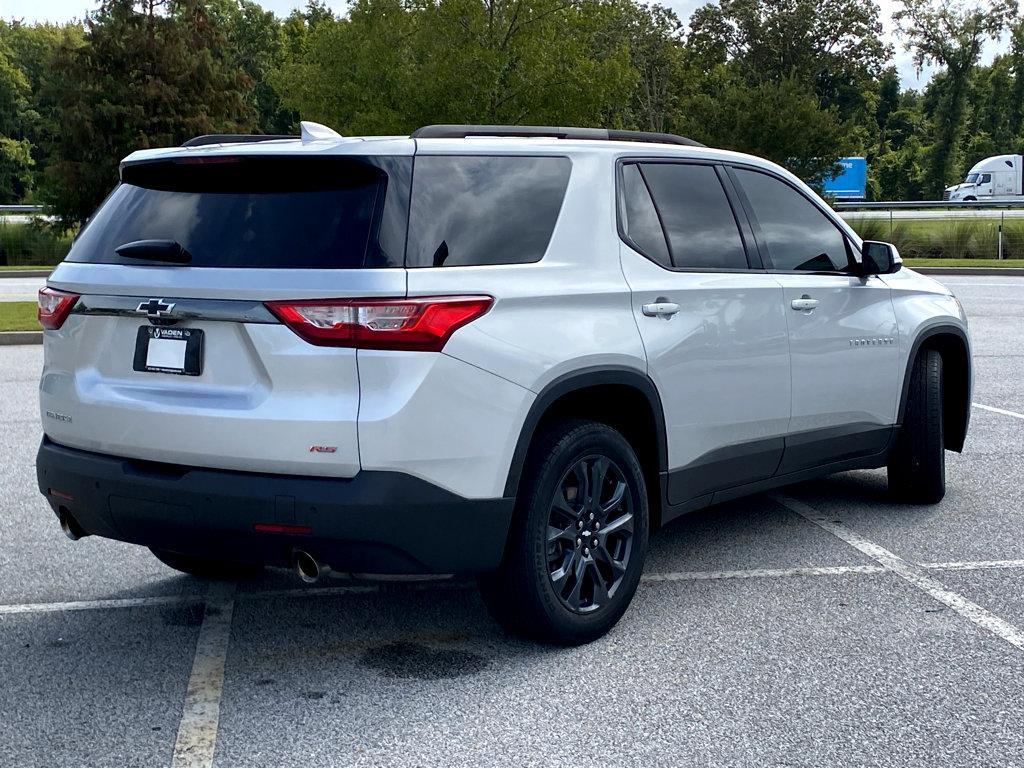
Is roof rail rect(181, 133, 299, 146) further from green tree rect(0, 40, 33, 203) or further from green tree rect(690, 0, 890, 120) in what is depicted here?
green tree rect(0, 40, 33, 203)

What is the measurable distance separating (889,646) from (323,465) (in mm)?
2126

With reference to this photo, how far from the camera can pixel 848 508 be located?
269 inches

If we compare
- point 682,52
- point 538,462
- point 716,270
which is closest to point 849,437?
point 716,270

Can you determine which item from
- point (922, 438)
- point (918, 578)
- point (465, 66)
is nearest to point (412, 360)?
point (918, 578)

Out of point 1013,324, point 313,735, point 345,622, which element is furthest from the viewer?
point 1013,324

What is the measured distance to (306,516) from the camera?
3947 millimetres

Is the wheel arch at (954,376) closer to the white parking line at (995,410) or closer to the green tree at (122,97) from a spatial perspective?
the white parking line at (995,410)

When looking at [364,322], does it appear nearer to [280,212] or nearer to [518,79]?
[280,212]

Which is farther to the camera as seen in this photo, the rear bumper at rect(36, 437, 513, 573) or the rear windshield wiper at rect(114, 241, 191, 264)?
the rear windshield wiper at rect(114, 241, 191, 264)

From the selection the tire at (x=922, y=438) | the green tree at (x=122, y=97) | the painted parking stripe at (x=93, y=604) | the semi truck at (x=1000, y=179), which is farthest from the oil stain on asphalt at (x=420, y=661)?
the semi truck at (x=1000, y=179)

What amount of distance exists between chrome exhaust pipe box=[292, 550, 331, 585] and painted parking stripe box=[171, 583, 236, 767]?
489mm

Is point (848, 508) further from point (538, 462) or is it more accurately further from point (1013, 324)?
point (1013, 324)

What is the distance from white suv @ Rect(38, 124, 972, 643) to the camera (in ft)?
13.0

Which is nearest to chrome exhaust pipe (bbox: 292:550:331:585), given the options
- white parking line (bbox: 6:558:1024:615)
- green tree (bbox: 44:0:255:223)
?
white parking line (bbox: 6:558:1024:615)
